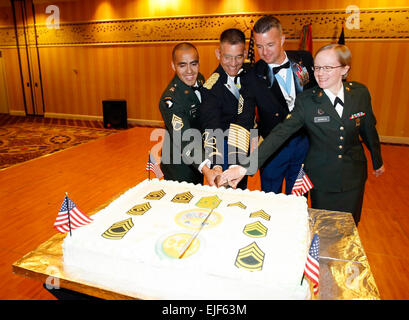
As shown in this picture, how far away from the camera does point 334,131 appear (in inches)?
67.8

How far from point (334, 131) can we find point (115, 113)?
701cm

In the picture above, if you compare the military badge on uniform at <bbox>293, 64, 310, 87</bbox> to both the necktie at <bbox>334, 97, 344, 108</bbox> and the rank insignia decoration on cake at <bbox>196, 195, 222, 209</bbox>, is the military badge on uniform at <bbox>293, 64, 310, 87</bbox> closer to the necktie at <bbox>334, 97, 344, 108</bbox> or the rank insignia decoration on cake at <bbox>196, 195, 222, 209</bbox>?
the necktie at <bbox>334, 97, 344, 108</bbox>

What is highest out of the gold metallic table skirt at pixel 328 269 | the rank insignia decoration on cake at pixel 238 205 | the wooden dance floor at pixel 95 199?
the rank insignia decoration on cake at pixel 238 205

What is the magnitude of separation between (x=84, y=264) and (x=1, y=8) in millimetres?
11430

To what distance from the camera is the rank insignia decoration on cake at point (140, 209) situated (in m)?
1.53

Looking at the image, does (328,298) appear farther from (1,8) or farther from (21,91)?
(1,8)

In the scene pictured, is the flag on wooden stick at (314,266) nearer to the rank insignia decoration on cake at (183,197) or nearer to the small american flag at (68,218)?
the rank insignia decoration on cake at (183,197)

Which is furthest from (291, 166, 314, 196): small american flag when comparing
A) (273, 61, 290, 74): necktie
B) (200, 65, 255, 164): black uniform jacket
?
(273, 61, 290, 74): necktie

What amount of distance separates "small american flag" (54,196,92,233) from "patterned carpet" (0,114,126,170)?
414 cm

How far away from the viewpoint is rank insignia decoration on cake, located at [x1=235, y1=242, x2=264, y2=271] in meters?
1.12

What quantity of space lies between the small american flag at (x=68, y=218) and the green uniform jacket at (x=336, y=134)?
4.19ft

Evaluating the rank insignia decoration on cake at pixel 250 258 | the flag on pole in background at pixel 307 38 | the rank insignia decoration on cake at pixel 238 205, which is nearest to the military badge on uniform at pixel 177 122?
the rank insignia decoration on cake at pixel 238 205
